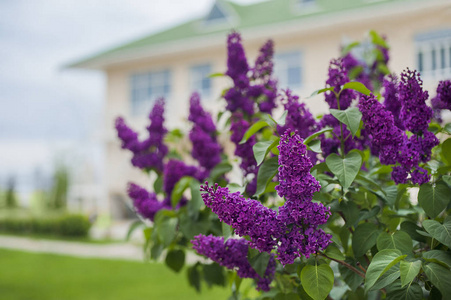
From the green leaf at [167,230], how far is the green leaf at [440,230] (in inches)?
27.1

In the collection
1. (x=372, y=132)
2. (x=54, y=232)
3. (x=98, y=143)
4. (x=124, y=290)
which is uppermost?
(x=372, y=132)

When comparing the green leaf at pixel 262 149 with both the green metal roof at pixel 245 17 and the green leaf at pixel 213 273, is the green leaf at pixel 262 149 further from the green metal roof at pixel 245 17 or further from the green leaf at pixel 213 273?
the green metal roof at pixel 245 17

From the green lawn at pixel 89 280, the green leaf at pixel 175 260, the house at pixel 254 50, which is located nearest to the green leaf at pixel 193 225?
the green leaf at pixel 175 260

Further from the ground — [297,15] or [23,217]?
[297,15]

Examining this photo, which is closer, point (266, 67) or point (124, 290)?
point (266, 67)

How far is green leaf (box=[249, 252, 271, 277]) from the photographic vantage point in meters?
1.07

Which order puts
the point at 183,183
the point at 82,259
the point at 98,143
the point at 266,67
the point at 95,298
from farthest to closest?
the point at 98,143, the point at 82,259, the point at 95,298, the point at 266,67, the point at 183,183

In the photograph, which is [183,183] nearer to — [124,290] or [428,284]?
[428,284]

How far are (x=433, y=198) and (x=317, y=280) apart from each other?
Answer: 1.02 feet

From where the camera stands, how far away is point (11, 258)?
8125 mm

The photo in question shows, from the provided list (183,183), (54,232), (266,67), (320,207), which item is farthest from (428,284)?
(54,232)

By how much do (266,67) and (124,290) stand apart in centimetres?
435

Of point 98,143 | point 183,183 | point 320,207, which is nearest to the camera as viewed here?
point 320,207

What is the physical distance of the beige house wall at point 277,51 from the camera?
9859 millimetres
